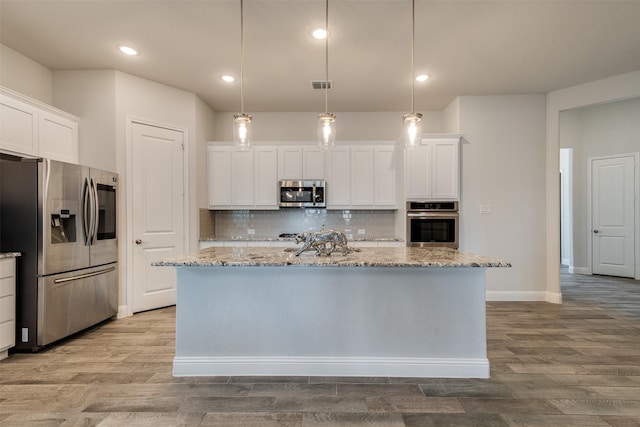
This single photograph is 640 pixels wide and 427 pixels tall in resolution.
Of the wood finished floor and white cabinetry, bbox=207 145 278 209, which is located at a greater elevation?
white cabinetry, bbox=207 145 278 209

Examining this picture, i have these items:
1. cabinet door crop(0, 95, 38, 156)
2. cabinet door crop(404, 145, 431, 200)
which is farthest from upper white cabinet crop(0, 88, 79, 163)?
cabinet door crop(404, 145, 431, 200)

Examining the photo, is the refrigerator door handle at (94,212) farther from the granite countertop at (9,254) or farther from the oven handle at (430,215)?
the oven handle at (430,215)

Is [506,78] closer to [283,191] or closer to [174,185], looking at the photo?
[283,191]

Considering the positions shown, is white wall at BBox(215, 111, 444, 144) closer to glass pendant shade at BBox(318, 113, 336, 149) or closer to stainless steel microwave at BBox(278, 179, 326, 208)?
stainless steel microwave at BBox(278, 179, 326, 208)

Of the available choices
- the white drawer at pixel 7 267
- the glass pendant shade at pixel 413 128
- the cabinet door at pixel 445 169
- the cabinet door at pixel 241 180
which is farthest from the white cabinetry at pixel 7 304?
the cabinet door at pixel 445 169

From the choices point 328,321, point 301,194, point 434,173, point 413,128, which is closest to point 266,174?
point 301,194

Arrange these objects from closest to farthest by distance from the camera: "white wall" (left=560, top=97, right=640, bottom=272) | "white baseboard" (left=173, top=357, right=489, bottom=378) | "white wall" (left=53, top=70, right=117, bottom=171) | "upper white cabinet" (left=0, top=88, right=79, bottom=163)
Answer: "white baseboard" (left=173, top=357, right=489, bottom=378)
"upper white cabinet" (left=0, top=88, right=79, bottom=163)
"white wall" (left=53, top=70, right=117, bottom=171)
"white wall" (left=560, top=97, right=640, bottom=272)

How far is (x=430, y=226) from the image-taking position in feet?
14.5

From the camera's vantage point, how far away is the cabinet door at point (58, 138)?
335cm

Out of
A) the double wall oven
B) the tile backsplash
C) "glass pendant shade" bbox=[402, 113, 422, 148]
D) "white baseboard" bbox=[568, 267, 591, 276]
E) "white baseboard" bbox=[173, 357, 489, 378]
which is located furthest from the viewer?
"white baseboard" bbox=[568, 267, 591, 276]

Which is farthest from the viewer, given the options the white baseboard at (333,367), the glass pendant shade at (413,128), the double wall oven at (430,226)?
the double wall oven at (430,226)

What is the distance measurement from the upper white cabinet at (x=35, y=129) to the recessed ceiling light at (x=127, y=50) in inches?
38.9

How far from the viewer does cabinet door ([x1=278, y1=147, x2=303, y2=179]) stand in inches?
192

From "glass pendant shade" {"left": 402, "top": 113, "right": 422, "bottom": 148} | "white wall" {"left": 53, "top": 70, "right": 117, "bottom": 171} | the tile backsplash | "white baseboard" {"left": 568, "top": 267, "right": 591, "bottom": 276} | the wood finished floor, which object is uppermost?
"white wall" {"left": 53, "top": 70, "right": 117, "bottom": 171}
